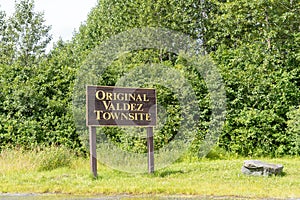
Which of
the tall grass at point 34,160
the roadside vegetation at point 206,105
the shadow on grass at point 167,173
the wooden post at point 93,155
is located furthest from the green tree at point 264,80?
the wooden post at point 93,155

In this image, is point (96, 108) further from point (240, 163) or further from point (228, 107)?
point (228, 107)

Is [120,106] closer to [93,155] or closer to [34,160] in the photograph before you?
[93,155]

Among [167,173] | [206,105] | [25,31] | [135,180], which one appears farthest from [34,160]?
[25,31]

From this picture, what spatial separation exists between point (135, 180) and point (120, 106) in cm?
180

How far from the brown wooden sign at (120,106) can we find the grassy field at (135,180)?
3.91 feet

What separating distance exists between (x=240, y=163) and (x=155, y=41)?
8.00 metres

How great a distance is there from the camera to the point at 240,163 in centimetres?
1112

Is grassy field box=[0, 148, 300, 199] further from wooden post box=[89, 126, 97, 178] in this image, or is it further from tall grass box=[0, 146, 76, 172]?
wooden post box=[89, 126, 97, 178]

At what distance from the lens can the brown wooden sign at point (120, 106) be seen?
9.62 m

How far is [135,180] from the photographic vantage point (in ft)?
29.7

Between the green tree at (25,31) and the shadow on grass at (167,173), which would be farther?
the green tree at (25,31)

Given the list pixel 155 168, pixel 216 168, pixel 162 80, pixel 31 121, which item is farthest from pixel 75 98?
pixel 216 168

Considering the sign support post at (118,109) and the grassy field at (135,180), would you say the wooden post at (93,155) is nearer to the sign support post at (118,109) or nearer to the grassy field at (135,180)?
the sign support post at (118,109)

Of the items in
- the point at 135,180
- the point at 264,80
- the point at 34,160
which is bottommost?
the point at 135,180
